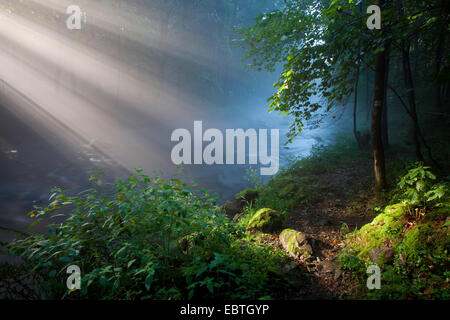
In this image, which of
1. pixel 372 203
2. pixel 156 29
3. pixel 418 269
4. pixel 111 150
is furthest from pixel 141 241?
pixel 156 29

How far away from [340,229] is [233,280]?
9.75ft

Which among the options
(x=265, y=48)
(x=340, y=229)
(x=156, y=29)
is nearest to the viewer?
(x=340, y=229)

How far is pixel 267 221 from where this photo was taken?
15.7 ft

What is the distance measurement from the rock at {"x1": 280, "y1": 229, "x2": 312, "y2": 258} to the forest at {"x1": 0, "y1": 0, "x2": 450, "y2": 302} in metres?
0.02

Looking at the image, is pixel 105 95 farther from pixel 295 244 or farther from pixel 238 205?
pixel 295 244

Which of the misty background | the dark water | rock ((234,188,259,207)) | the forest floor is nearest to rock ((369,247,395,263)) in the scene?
the forest floor

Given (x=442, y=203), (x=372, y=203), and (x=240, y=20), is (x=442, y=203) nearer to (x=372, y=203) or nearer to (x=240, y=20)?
(x=372, y=203)

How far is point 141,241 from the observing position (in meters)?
2.94

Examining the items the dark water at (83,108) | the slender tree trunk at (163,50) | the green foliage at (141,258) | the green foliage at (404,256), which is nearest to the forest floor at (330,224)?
the green foliage at (404,256)

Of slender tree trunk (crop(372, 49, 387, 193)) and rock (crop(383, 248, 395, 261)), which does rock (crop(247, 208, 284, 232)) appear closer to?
rock (crop(383, 248, 395, 261))

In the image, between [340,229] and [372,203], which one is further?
[372,203]

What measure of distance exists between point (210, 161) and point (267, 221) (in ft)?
37.1

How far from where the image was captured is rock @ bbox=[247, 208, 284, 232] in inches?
186

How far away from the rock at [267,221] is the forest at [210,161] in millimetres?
30
